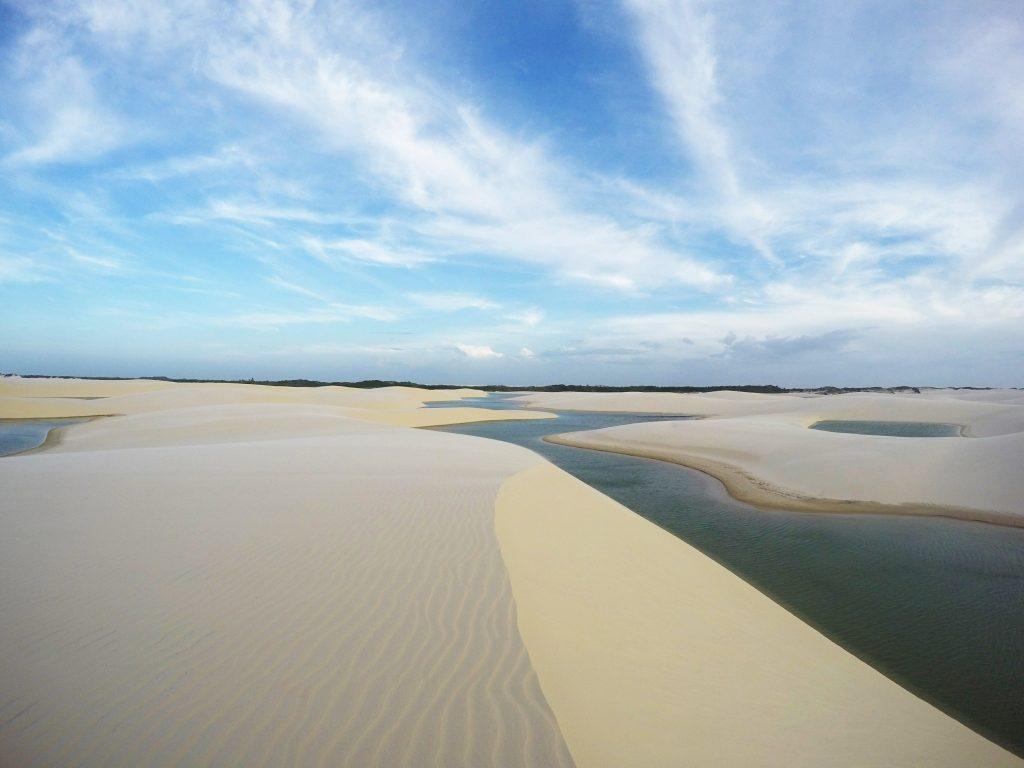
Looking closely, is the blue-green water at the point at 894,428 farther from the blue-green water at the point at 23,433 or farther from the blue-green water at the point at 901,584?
the blue-green water at the point at 23,433

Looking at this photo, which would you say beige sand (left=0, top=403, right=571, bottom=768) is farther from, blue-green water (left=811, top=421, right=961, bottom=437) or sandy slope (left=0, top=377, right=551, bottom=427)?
blue-green water (left=811, top=421, right=961, bottom=437)

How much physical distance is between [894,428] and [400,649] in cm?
4501

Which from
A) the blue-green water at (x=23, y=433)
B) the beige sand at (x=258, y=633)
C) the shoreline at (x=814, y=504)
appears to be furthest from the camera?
the blue-green water at (x=23, y=433)

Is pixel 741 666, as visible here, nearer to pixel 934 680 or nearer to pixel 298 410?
pixel 934 680

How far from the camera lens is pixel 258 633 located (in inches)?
183

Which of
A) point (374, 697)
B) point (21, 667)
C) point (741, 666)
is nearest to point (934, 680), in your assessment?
point (741, 666)

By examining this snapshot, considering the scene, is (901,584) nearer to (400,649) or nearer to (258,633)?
(400,649)

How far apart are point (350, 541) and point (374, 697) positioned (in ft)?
12.8

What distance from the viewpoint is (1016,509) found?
39.9 ft

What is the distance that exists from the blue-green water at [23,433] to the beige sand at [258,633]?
17056mm

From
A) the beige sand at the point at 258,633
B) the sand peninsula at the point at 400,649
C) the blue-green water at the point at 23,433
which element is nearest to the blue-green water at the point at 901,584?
the sand peninsula at the point at 400,649

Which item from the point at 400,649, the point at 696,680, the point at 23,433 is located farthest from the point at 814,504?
the point at 23,433

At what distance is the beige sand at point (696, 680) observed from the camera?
A: 12.3 feet

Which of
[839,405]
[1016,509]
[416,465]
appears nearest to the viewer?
[1016,509]
